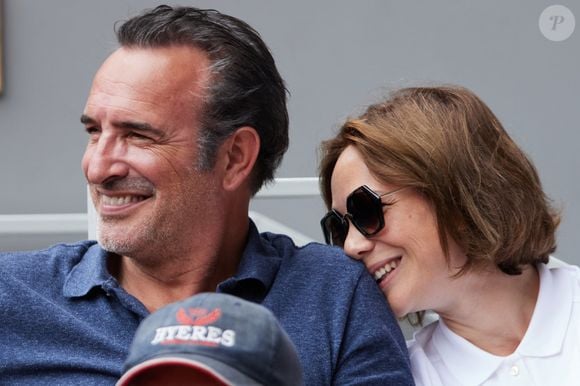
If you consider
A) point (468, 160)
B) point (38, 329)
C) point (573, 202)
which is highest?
point (468, 160)

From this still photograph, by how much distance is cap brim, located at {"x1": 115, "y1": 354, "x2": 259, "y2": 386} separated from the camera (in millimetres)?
1402

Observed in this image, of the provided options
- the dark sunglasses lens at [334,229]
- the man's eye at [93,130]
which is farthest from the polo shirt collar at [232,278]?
the man's eye at [93,130]

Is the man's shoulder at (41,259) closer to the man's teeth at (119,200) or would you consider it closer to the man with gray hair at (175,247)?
the man with gray hair at (175,247)

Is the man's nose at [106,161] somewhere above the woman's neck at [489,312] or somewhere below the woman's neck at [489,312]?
above

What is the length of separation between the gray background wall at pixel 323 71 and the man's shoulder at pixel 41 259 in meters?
1.55

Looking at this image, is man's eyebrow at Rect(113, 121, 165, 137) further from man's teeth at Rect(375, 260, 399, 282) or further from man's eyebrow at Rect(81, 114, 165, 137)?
man's teeth at Rect(375, 260, 399, 282)

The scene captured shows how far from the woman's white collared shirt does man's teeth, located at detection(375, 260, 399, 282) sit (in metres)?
0.19

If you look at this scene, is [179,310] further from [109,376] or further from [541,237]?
[541,237]

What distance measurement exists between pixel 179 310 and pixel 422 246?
887 millimetres

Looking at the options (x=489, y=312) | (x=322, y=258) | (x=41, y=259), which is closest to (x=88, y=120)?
(x=41, y=259)

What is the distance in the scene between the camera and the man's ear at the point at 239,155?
2410 mm

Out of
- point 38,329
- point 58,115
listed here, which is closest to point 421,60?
point 58,115

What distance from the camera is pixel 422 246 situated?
2.25m

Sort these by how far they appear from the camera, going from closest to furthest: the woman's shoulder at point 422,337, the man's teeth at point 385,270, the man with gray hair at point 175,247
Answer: the man with gray hair at point 175,247 → the man's teeth at point 385,270 → the woman's shoulder at point 422,337
